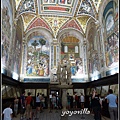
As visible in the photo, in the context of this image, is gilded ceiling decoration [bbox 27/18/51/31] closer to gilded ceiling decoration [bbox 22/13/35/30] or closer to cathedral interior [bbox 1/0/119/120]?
cathedral interior [bbox 1/0/119/120]

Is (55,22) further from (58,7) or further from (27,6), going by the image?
(27,6)

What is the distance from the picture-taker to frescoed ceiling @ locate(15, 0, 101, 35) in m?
14.9

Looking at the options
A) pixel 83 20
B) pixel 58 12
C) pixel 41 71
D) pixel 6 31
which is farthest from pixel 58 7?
pixel 41 71

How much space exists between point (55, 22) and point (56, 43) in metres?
2.70

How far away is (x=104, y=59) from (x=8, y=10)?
9.66 m

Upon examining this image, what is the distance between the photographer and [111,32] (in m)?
12.1

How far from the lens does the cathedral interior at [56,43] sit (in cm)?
1379

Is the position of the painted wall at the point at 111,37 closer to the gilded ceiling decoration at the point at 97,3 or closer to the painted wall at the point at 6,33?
the gilded ceiling decoration at the point at 97,3

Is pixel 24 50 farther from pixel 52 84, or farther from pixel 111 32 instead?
pixel 111 32

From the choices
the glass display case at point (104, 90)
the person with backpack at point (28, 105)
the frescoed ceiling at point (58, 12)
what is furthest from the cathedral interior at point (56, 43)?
the person with backpack at point (28, 105)

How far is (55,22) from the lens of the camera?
18.6 m

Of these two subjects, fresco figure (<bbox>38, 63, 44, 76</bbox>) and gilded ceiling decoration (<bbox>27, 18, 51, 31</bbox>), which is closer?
gilded ceiling decoration (<bbox>27, 18, 51, 31</bbox>)

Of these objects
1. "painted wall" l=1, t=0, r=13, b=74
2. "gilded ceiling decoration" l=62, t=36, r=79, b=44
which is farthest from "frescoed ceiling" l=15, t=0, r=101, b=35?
"painted wall" l=1, t=0, r=13, b=74

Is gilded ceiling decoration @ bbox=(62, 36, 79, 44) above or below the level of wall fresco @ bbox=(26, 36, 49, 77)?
above
